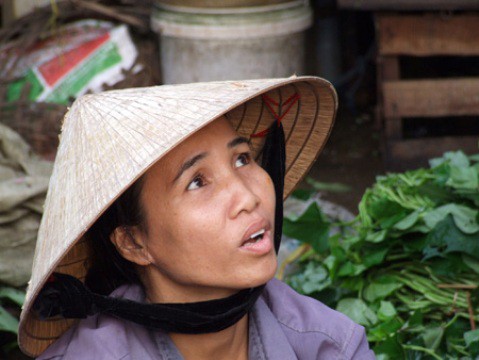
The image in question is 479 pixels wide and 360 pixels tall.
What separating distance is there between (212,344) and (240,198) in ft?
1.21

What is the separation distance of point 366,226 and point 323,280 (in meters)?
0.22

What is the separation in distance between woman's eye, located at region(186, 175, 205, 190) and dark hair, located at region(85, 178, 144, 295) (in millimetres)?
133

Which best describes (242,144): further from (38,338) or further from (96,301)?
(38,338)

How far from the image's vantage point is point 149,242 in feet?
5.91

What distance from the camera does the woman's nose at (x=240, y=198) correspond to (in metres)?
1.69

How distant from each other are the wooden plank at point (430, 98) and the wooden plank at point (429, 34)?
0.45 feet

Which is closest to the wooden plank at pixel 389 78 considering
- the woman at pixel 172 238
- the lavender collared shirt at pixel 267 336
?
the woman at pixel 172 238

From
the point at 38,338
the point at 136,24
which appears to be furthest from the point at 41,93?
the point at 38,338

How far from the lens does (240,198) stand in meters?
1.70

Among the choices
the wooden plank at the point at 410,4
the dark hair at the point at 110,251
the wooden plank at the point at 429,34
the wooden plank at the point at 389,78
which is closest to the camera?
the dark hair at the point at 110,251

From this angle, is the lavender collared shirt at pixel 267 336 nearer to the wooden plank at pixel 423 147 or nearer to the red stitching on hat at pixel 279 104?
the red stitching on hat at pixel 279 104

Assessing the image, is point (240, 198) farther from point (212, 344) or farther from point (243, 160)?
point (212, 344)

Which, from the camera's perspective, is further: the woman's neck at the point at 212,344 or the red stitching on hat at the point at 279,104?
the red stitching on hat at the point at 279,104

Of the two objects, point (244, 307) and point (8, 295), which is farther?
point (8, 295)
